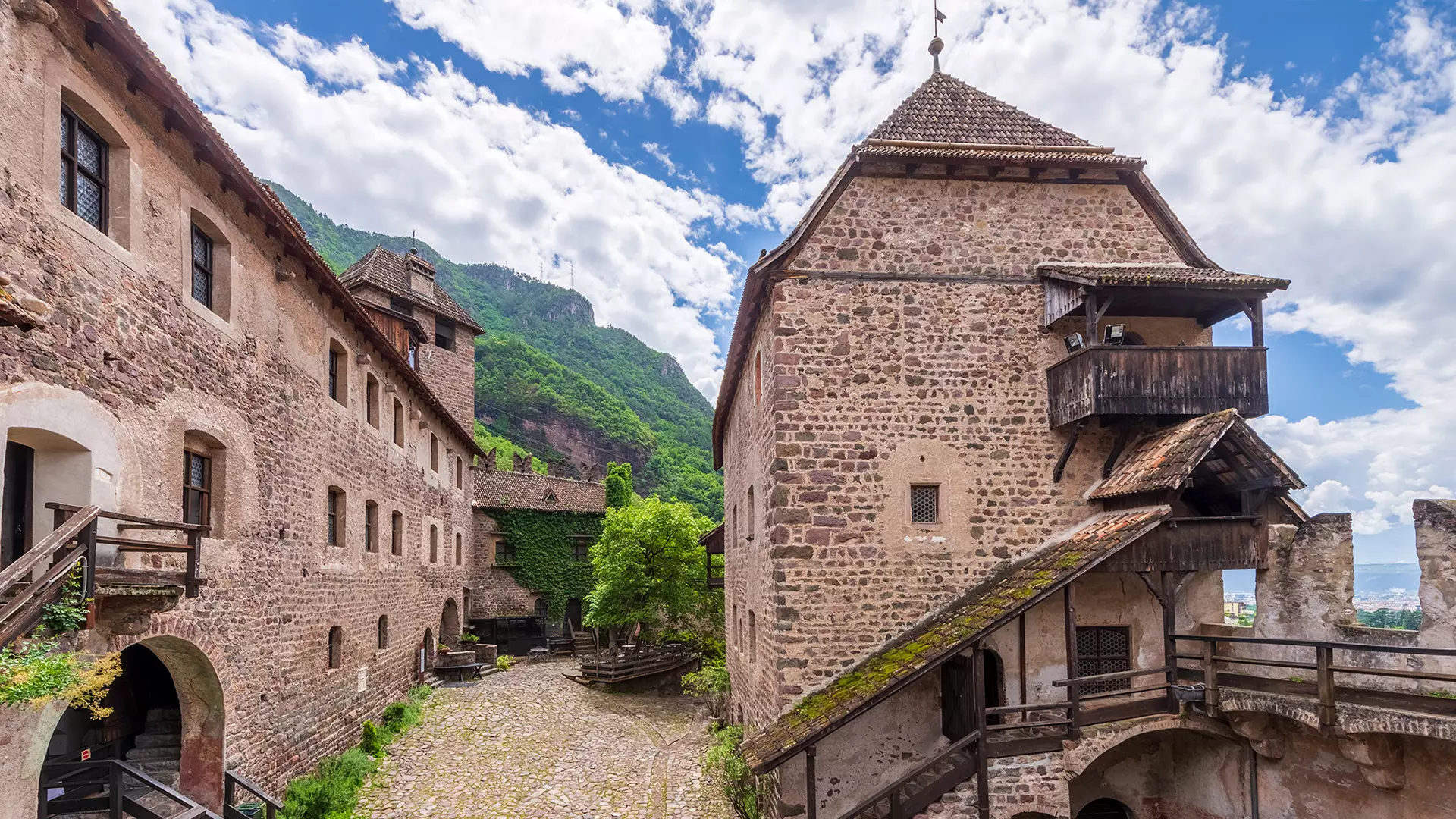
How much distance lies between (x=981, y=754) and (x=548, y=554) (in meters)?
27.0

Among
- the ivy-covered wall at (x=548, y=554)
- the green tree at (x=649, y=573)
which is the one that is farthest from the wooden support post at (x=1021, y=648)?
the ivy-covered wall at (x=548, y=554)

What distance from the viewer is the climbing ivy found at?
3272cm

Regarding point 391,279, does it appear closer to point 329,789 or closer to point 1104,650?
point 329,789

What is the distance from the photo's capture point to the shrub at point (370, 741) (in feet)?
48.4

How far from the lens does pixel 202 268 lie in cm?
967

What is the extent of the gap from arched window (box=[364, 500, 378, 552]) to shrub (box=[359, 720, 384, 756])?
150 inches

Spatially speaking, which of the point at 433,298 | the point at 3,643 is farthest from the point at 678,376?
the point at 3,643

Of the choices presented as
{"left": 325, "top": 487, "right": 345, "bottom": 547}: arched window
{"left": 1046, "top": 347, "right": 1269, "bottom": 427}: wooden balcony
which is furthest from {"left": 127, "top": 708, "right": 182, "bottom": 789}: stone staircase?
{"left": 1046, "top": 347, "right": 1269, "bottom": 427}: wooden balcony

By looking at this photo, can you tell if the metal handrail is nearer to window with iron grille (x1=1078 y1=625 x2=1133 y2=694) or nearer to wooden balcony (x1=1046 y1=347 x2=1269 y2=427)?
window with iron grille (x1=1078 y1=625 x2=1133 y2=694)

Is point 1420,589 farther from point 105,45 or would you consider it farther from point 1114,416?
point 105,45

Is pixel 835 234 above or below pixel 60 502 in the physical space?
above

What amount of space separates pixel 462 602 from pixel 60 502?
2379cm

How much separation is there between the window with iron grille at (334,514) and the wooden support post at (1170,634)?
46.5ft

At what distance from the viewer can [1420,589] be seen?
340 inches
